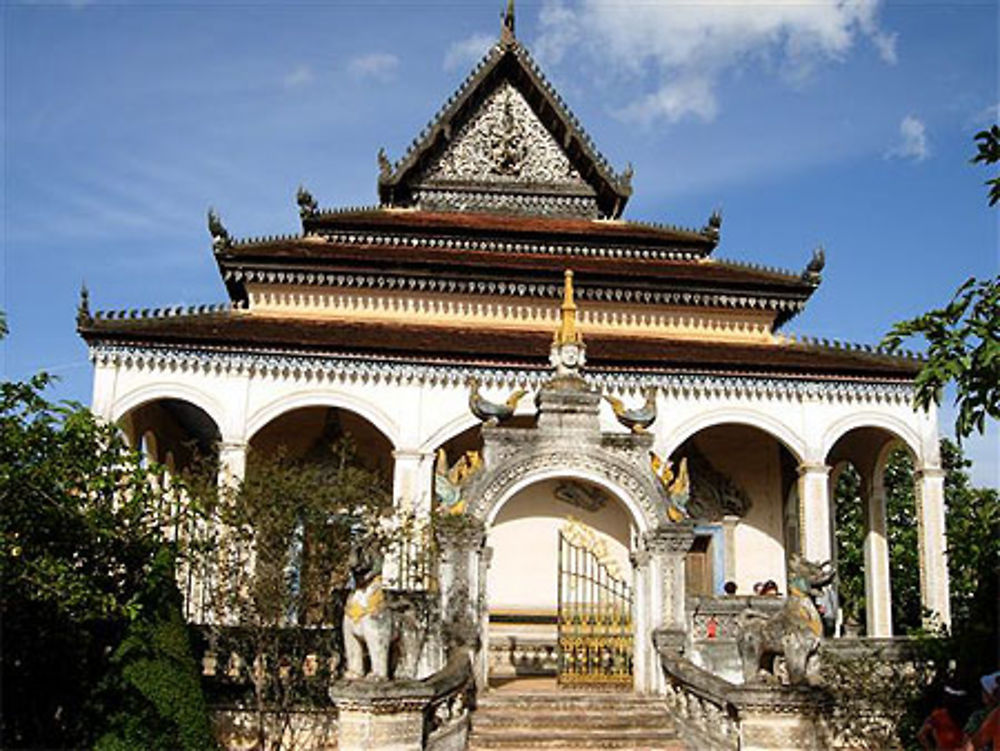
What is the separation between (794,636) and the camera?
10.4m

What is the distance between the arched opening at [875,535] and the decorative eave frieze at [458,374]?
144cm

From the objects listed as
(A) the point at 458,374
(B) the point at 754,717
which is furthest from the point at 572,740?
(A) the point at 458,374

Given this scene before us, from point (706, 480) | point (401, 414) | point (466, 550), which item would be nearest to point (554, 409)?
point (466, 550)

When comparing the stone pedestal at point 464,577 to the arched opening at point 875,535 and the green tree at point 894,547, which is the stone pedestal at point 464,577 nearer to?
the arched opening at point 875,535

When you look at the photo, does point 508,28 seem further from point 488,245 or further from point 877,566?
point 877,566

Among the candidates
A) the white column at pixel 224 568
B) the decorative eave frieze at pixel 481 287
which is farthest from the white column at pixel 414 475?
the white column at pixel 224 568

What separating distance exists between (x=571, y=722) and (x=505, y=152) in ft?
63.3

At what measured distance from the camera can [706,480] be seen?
74.1ft

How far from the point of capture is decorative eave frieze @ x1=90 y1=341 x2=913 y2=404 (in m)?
19.8

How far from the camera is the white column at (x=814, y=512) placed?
1981 centimetres

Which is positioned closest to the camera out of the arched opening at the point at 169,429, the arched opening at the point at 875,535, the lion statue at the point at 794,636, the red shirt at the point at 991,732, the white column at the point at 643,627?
the red shirt at the point at 991,732

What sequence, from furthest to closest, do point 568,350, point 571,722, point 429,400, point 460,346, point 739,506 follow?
1. point 739,506
2. point 460,346
3. point 429,400
4. point 568,350
5. point 571,722

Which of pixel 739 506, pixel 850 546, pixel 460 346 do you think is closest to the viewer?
pixel 460 346

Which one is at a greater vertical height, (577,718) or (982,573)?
(982,573)
